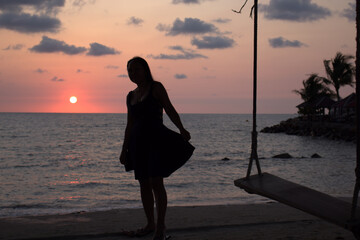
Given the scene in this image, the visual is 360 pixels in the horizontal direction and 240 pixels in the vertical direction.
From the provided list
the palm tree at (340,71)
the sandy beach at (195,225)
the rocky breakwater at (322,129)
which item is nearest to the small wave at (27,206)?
the sandy beach at (195,225)

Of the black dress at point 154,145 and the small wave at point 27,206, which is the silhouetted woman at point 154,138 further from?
the small wave at point 27,206

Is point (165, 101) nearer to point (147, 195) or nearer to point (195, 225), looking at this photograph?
point (147, 195)

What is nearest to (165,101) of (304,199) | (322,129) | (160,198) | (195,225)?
(160,198)

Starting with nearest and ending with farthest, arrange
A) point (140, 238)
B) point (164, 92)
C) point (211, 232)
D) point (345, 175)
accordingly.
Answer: point (164, 92)
point (140, 238)
point (211, 232)
point (345, 175)

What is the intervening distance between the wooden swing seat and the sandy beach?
0.68m

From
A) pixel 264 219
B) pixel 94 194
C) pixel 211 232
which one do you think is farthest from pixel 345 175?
pixel 211 232

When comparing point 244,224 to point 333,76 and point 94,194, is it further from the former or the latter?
point 333,76

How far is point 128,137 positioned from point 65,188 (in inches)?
340

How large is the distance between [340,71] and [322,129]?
6398 mm

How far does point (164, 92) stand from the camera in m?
3.21

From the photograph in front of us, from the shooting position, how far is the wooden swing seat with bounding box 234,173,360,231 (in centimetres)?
267

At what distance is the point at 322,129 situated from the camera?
131ft

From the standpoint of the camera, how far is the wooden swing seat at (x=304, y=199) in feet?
8.75

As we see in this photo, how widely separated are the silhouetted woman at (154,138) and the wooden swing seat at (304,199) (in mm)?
652
